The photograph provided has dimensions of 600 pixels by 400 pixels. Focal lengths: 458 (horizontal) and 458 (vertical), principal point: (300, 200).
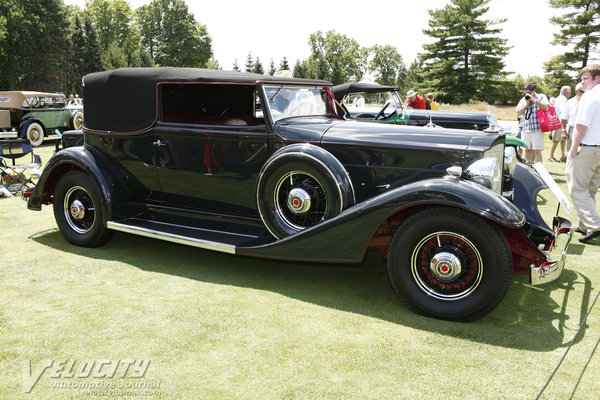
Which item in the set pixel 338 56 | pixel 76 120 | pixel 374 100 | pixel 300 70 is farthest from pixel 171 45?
pixel 374 100

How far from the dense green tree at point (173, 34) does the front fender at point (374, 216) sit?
2629 inches

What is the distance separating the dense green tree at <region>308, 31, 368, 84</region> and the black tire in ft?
270

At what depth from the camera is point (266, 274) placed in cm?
434

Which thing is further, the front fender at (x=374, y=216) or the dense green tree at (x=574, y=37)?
Result: the dense green tree at (x=574, y=37)

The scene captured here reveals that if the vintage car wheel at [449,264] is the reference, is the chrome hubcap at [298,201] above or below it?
above

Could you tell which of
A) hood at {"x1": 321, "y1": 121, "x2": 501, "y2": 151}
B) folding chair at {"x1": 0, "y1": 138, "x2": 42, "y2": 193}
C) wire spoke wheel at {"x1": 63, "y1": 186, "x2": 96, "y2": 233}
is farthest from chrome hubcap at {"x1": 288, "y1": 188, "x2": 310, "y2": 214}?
folding chair at {"x1": 0, "y1": 138, "x2": 42, "y2": 193}

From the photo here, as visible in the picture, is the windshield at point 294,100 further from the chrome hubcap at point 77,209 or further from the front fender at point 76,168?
the chrome hubcap at point 77,209

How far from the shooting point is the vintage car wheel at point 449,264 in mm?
3152

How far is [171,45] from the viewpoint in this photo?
6550 cm

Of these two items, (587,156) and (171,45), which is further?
(171,45)

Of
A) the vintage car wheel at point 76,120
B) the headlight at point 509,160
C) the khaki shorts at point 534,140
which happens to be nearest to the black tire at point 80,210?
the headlight at point 509,160

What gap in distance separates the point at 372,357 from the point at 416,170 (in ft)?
5.38

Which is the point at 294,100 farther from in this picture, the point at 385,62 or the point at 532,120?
the point at 385,62

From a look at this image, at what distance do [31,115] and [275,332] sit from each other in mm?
15815
